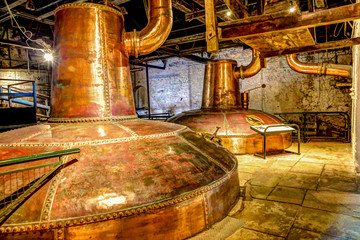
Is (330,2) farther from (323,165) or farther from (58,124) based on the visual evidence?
(58,124)

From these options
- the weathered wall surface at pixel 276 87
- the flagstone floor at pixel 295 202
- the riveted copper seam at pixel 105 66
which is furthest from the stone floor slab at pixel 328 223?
the weathered wall surface at pixel 276 87

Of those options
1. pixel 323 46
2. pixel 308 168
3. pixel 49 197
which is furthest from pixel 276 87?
pixel 49 197

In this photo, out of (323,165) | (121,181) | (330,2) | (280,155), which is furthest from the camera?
(330,2)

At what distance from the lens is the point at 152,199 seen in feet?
7.58

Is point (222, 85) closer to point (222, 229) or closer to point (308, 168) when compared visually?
point (308, 168)

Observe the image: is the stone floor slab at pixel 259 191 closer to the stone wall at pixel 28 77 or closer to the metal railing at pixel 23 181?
the metal railing at pixel 23 181

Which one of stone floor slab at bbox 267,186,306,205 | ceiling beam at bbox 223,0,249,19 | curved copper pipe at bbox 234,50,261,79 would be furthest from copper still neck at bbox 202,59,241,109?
stone floor slab at bbox 267,186,306,205

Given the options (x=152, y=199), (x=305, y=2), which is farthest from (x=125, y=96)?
(x=305, y=2)

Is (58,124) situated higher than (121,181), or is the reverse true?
(58,124)

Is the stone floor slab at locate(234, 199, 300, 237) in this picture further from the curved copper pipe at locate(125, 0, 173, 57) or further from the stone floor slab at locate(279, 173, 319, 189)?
the curved copper pipe at locate(125, 0, 173, 57)

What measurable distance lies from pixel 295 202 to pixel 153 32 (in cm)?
352

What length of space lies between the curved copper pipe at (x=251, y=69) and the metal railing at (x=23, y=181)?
6577mm

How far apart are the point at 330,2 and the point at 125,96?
7.60 metres

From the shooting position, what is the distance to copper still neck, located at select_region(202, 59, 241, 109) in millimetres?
7605
